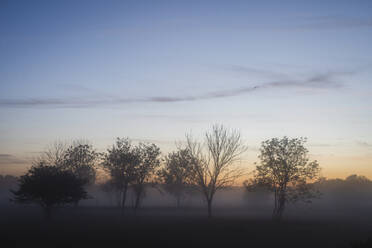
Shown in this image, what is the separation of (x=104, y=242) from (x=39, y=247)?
19.2ft

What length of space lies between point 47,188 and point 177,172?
4252 centimetres

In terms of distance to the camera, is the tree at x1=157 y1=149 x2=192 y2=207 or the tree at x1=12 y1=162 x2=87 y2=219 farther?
the tree at x1=157 y1=149 x2=192 y2=207

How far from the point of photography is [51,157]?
83000mm

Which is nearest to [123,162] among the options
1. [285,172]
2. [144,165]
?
[144,165]

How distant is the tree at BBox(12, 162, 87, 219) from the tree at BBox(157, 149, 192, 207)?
802 inches

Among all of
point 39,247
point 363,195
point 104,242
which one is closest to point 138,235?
point 104,242

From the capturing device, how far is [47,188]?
53.9 m

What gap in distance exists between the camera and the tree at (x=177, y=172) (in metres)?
65.9

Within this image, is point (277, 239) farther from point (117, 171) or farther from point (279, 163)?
point (117, 171)

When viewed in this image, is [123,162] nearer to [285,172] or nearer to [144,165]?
[144,165]

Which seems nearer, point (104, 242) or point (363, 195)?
point (104, 242)

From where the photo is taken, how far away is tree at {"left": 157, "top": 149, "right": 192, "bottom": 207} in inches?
2596

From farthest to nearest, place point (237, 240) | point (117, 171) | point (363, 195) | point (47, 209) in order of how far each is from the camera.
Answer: point (363, 195) < point (117, 171) < point (47, 209) < point (237, 240)

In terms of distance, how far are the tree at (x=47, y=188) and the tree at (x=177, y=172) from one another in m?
20.4
